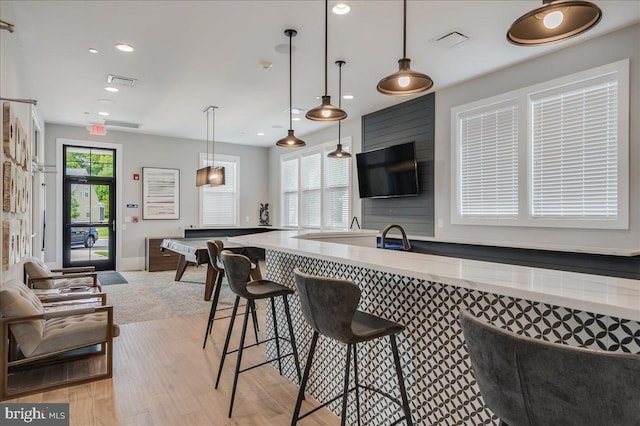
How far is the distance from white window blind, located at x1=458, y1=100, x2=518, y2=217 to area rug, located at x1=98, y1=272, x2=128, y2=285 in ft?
19.1

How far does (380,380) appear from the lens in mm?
2061

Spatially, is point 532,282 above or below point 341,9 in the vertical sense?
below

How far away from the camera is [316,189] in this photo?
7.84 m

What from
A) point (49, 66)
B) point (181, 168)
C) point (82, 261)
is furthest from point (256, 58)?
point (82, 261)

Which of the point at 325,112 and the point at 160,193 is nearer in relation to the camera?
the point at 325,112

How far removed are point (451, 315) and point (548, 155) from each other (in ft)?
10.4

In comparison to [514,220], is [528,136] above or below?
above

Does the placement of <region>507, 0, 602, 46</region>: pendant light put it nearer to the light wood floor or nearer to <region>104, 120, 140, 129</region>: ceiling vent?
the light wood floor

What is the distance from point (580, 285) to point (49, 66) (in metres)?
5.58

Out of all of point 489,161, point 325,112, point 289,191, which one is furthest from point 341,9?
point 289,191

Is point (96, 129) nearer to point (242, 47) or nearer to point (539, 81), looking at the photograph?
point (242, 47)

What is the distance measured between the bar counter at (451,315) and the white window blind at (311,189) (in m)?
5.20

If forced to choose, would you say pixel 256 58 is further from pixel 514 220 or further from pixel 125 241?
pixel 125 241

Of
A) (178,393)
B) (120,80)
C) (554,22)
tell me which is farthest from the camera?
(120,80)
